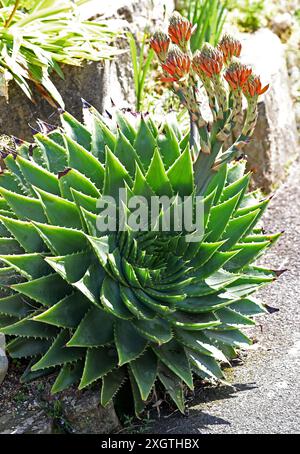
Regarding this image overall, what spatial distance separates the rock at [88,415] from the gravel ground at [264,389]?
0.24 m

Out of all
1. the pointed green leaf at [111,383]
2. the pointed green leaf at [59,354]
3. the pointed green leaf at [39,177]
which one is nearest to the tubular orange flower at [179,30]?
the pointed green leaf at [39,177]

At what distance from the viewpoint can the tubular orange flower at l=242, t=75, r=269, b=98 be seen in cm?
369

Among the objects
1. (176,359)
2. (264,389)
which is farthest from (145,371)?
(264,389)

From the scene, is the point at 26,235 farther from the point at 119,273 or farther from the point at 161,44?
the point at 161,44

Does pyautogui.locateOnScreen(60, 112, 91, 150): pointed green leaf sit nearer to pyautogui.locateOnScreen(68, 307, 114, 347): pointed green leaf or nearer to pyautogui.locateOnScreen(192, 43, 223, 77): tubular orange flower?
pyautogui.locateOnScreen(192, 43, 223, 77): tubular orange flower

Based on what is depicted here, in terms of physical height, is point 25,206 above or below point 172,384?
above

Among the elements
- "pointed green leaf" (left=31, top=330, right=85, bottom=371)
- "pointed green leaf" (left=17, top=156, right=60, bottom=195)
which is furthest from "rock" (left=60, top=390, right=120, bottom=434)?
"pointed green leaf" (left=17, top=156, right=60, bottom=195)

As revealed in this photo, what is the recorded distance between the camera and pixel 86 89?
5.42m

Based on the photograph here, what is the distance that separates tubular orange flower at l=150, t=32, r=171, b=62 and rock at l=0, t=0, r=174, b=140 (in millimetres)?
1261

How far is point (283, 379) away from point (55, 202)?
4.95 ft

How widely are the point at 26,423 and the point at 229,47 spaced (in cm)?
201

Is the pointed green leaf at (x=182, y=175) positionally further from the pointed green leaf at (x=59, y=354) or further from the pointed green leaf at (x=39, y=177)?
the pointed green leaf at (x=59, y=354)

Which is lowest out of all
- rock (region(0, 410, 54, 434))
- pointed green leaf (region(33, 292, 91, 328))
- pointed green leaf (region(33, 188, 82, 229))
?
rock (region(0, 410, 54, 434))
